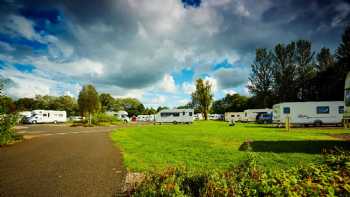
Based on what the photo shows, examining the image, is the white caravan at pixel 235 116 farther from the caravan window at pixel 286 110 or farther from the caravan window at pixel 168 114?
the caravan window at pixel 286 110

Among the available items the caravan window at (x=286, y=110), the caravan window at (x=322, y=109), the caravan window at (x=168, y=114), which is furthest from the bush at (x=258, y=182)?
the caravan window at (x=168, y=114)

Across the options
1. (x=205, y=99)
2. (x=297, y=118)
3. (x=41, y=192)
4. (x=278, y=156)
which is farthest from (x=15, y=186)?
(x=205, y=99)

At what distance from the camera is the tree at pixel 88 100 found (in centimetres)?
3981

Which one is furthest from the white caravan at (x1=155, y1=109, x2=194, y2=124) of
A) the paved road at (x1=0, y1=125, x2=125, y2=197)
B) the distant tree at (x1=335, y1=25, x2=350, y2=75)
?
the paved road at (x1=0, y1=125, x2=125, y2=197)

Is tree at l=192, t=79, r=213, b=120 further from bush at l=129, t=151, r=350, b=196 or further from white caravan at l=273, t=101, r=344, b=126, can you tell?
bush at l=129, t=151, r=350, b=196

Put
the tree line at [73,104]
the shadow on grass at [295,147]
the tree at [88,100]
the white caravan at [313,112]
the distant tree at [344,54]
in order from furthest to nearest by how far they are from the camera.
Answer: the tree line at [73,104] < the tree at [88,100] < the distant tree at [344,54] < the white caravan at [313,112] < the shadow on grass at [295,147]

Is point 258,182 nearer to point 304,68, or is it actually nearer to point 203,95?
point 304,68

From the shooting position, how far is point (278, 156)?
21.8 ft

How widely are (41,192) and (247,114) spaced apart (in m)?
43.2

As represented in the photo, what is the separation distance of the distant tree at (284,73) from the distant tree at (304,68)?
0.93 meters

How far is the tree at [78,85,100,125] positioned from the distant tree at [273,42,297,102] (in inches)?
1475

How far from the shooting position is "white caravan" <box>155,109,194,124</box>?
35812mm

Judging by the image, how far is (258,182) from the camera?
2.78m

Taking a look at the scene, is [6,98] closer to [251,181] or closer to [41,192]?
[41,192]
